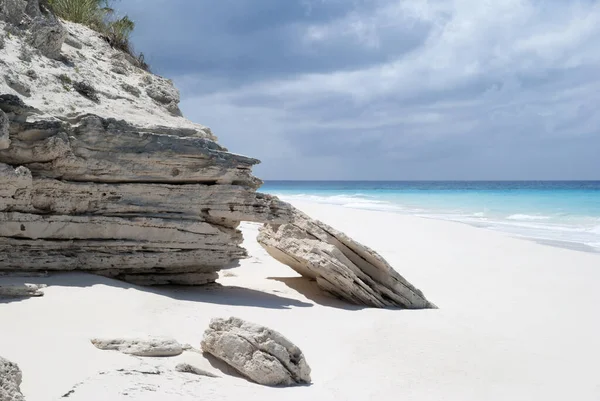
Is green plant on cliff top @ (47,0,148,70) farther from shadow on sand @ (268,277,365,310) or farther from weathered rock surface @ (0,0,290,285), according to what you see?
shadow on sand @ (268,277,365,310)

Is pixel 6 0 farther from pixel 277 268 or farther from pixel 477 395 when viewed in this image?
pixel 477 395

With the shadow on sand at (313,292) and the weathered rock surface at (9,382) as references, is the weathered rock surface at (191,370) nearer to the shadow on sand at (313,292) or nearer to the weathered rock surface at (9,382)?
the weathered rock surface at (9,382)

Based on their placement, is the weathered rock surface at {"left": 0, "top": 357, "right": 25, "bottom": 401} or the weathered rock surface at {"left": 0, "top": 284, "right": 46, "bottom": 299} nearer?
the weathered rock surface at {"left": 0, "top": 357, "right": 25, "bottom": 401}

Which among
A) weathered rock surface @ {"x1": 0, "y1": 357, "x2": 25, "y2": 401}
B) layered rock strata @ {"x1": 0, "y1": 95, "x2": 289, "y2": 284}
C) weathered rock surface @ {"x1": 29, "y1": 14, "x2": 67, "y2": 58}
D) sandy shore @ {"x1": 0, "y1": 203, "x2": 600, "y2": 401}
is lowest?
sandy shore @ {"x1": 0, "y1": 203, "x2": 600, "y2": 401}

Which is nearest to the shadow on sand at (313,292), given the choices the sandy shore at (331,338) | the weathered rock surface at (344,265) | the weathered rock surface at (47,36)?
the sandy shore at (331,338)

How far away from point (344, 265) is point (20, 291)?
517cm

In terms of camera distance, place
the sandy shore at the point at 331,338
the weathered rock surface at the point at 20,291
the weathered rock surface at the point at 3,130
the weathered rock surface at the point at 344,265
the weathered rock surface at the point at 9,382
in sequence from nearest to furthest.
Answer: the weathered rock surface at the point at 9,382 → the sandy shore at the point at 331,338 → the weathered rock surface at the point at 20,291 → the weathered rock surface at the point at 3,130 → the weathered rock surface at the point at 344,265

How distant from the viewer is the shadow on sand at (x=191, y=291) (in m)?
8.11

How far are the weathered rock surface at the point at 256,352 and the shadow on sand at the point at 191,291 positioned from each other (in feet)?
9.18

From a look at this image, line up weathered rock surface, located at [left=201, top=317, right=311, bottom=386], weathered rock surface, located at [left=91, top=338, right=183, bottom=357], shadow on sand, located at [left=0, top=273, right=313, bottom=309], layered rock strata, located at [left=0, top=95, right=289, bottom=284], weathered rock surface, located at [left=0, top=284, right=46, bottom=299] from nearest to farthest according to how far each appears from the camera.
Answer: weathered rock surface, located at [left=91, top=338, right=183, bottom=357] < weathered rock surface, located at [left=201, top=317, right=311, bottom=386] < weathered rock surface, located at [left=0, top=284, right=46, bottom=299] < shadow on sand, located at [left=0, top=273, right=313, bottom=309] < layered rock strata, located at [left=0, top=95, right=289, bottom=284]

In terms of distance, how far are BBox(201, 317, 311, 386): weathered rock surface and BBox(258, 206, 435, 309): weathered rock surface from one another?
398 centimetres

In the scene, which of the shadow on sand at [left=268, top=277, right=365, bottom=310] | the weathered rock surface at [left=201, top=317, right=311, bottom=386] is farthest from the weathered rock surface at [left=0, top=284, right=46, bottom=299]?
the shadow on sand at [left=268, top=277, right=365, bottom=310]

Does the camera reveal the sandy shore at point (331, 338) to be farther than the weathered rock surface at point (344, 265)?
No

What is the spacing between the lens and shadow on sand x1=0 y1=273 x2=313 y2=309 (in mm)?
8109
